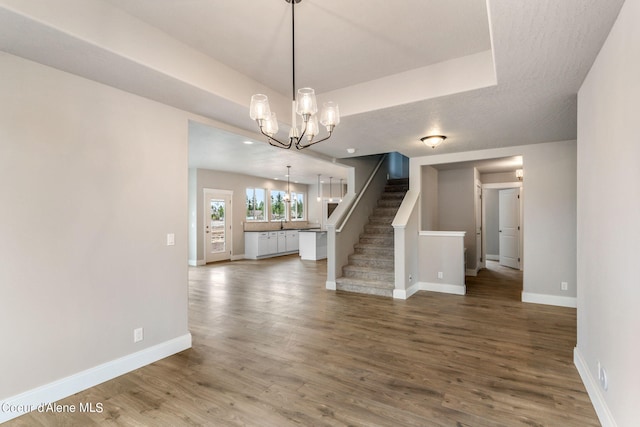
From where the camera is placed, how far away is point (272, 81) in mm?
3293

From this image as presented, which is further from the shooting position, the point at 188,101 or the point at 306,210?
the point at 306,210

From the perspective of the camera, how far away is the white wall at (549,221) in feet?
14.8

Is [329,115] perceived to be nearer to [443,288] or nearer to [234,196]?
[443,288]

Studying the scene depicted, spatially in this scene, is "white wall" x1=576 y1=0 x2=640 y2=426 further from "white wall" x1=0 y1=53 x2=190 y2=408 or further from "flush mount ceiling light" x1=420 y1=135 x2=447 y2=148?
"white wall" x1=0 y1=53 x2=190 y2=408

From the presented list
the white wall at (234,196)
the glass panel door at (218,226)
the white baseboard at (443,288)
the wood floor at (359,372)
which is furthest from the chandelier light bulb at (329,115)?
the glass panel door at (218,226)

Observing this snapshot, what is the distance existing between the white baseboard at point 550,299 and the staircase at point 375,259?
2.02 metres

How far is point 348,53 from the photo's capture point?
2.76 m

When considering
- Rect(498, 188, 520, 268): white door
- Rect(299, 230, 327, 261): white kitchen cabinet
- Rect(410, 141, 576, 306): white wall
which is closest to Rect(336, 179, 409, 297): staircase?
Rect(410, 141, 576, 306): white wall

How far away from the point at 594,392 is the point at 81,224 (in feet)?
13.1

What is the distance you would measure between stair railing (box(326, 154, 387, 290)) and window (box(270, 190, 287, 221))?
195 inches

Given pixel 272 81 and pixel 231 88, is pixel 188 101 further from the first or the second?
pixel 272 81

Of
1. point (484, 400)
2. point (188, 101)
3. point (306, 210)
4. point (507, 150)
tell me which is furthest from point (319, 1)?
point (306, 210)

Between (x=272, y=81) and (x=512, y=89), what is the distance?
2300mm

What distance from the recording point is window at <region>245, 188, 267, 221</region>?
10.4m
